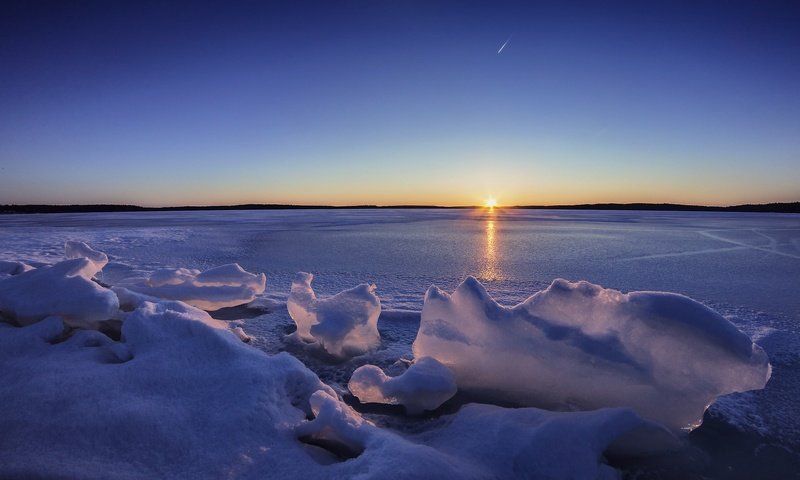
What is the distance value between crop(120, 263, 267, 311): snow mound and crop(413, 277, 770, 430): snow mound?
223 cm

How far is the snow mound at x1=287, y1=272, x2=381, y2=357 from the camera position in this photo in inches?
108

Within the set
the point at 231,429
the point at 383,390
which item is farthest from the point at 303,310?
the point at 231,429

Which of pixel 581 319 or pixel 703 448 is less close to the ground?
pixel 581 319

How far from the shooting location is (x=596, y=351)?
2066 mm

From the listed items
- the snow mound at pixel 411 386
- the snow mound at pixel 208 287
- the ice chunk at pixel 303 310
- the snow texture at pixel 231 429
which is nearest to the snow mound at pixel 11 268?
the snow mound at pixel 208 287

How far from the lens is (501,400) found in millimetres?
2188

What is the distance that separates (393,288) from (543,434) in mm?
3324

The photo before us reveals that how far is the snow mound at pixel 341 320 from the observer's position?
275 cm

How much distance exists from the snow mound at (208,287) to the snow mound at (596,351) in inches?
87.7

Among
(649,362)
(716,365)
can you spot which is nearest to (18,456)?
(649,362)

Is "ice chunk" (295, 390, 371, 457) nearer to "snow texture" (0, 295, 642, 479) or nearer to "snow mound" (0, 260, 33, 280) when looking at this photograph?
"snow texture" (0, 295, 642, 479)

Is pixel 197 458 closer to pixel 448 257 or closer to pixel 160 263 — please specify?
pixel 160 263

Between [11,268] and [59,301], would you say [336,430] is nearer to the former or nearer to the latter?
[59,301]

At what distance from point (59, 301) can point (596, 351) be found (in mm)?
3132
